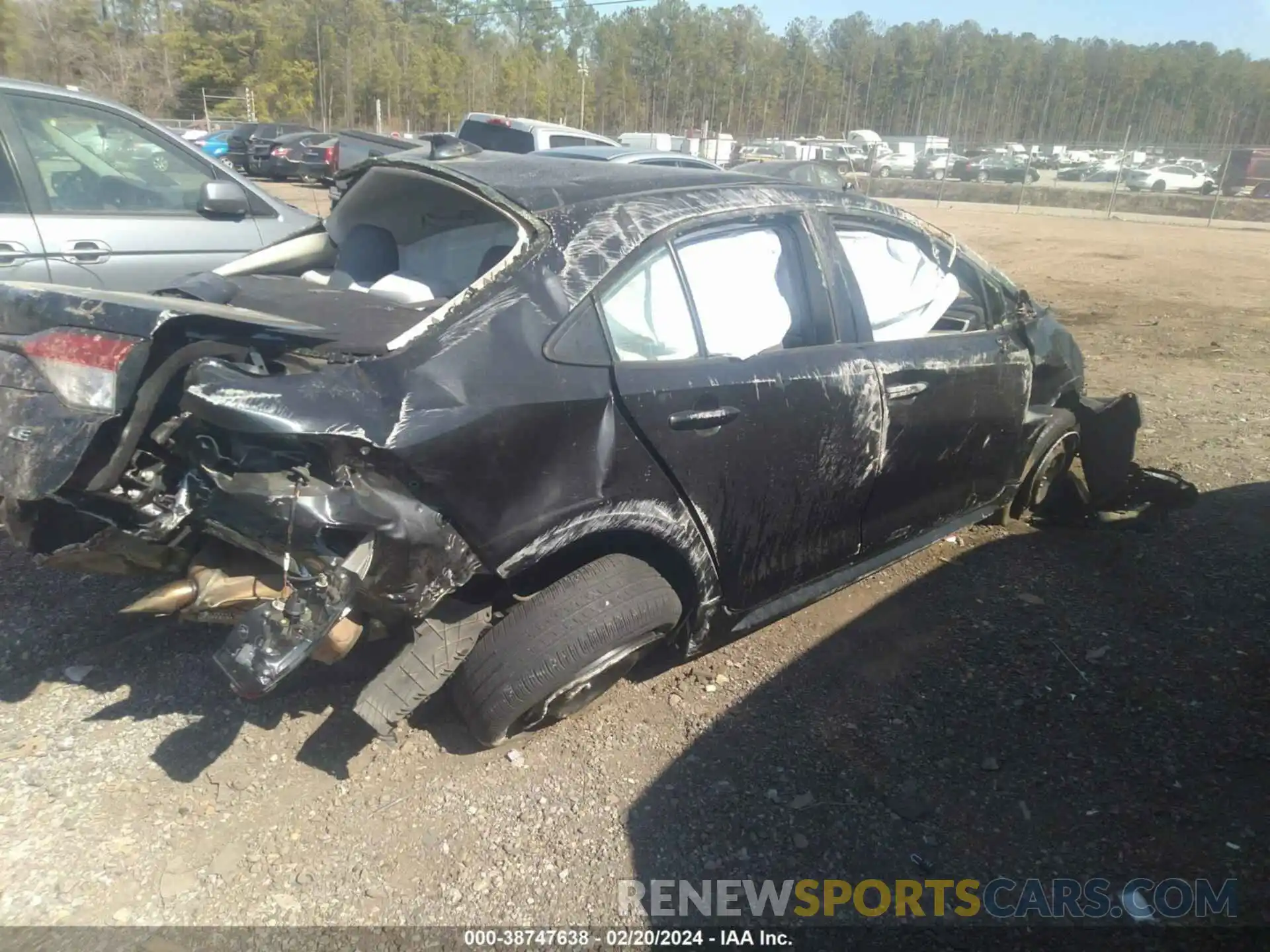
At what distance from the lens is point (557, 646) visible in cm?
251

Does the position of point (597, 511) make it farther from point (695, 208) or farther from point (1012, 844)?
point (1012, 844)

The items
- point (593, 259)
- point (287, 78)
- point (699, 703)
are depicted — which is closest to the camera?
point (593, 259)

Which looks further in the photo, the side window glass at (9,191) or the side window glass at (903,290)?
the side window glass at (9,191)

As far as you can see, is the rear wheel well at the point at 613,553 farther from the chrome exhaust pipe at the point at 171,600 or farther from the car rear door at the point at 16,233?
the car rear door at the point at 16,233

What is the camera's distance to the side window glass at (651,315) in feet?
8.50

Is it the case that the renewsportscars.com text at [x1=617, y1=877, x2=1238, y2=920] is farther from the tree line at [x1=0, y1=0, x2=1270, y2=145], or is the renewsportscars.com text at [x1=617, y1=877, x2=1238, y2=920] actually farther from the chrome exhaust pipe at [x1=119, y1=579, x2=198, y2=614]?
the tree line at [x1=0, y1=0, x2=1270, y2=145]

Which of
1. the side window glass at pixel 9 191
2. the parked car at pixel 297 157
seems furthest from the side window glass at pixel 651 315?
the parked car at pixel 297 157

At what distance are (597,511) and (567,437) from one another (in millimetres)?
239

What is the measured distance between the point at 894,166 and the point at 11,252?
123 ft

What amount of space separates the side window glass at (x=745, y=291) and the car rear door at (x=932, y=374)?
27 cm

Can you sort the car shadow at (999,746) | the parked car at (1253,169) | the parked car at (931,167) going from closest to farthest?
the car shadow at (999,746) < the parked car at (1253,169) < the parked car at (931,167)

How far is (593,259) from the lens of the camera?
2568 mm

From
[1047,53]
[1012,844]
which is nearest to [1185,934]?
[1012,844]

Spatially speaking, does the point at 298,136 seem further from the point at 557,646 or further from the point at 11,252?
the point at 557,646
